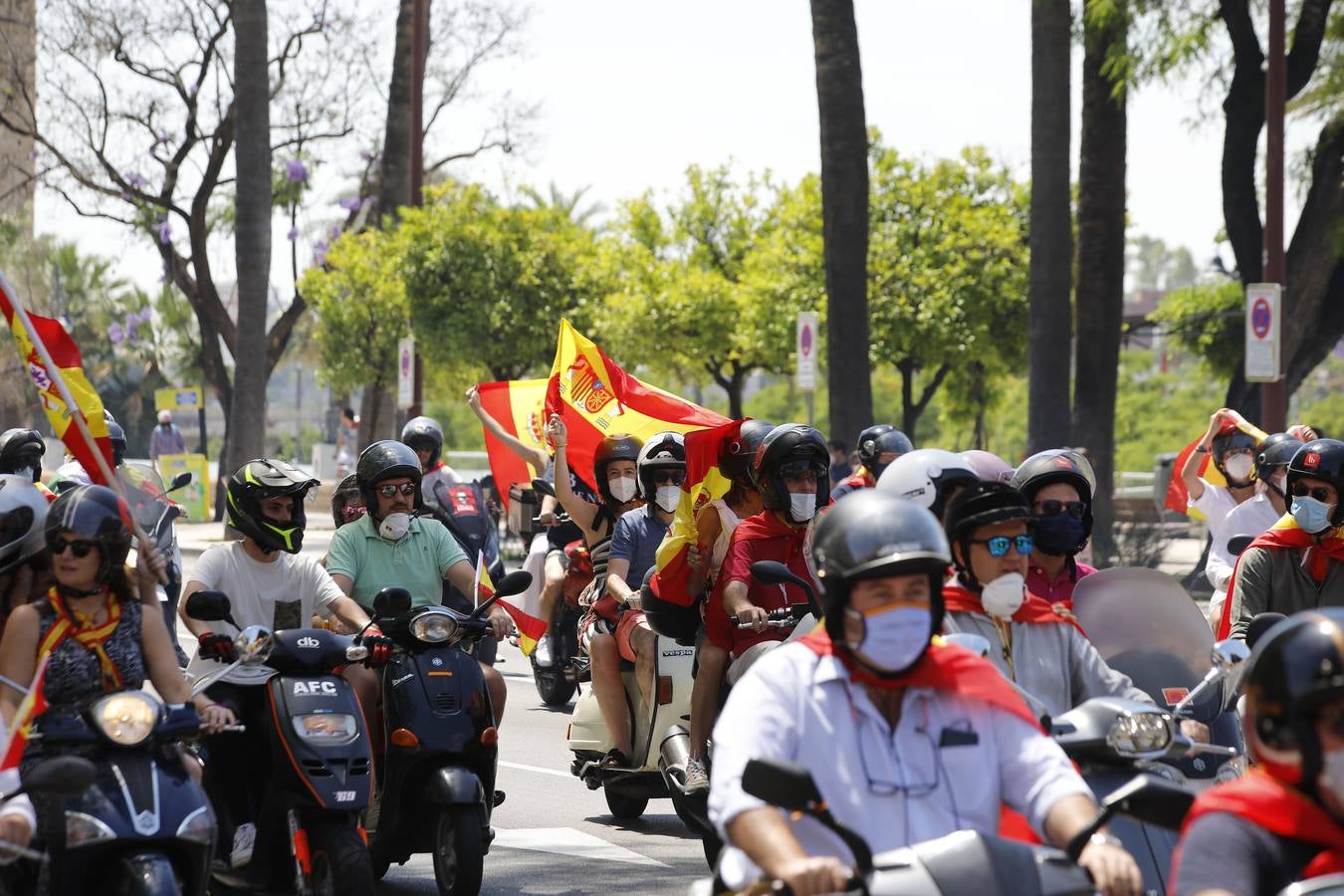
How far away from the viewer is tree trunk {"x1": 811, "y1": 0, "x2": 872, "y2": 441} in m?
16.6

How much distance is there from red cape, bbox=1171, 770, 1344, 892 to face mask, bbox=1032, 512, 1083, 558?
9.36 ft

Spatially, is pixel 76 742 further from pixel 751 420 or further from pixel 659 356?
pixel 659 356

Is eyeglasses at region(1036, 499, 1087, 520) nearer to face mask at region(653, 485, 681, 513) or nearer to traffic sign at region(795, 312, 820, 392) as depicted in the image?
face mask at region(653, 485, 681, 513)

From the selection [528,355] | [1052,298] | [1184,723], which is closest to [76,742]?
[1184,723]

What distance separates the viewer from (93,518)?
5.32 metres

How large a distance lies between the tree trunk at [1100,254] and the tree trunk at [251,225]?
29.3ft

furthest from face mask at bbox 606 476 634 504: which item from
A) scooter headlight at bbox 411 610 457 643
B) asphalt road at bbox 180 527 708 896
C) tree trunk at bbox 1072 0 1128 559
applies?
tree trunk at bbox 1072 0 1128 559

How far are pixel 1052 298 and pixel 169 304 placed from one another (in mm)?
42830

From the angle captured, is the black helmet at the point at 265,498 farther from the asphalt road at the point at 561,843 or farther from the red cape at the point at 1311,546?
the red cape at the point at 1311,546

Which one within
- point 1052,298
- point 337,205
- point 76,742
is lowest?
point 76,742

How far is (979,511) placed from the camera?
201 inches

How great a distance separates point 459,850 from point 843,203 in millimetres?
11016

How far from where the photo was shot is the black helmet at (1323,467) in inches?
269

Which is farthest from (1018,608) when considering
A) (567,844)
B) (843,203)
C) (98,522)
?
(843,203)
